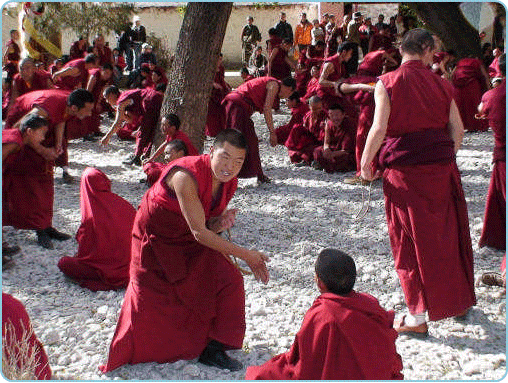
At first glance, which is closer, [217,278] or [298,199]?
[217,278]

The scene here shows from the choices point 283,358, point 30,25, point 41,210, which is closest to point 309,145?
point 41,210

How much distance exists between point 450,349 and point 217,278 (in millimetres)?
1232

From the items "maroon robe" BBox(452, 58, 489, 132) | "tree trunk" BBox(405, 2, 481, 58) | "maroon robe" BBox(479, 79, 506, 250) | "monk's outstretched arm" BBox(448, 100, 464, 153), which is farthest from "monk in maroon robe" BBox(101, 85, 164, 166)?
"tree trunk" BBox(405, 2, 481, 58)

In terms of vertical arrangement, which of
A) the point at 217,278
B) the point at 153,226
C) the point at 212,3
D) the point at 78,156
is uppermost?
the point at 212,3

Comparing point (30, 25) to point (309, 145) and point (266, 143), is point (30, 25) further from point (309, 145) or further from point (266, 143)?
point (309, 145)

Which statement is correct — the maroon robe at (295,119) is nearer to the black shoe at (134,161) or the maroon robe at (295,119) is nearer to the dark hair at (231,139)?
the black shoe at (134,161)

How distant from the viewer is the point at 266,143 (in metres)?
8.95

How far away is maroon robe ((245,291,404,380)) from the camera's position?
8.41 ft

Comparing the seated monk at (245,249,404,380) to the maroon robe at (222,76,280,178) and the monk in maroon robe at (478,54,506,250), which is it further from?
the maroon robe at (222,76,280,178)

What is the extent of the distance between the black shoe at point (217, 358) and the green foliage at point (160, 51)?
14.2 m

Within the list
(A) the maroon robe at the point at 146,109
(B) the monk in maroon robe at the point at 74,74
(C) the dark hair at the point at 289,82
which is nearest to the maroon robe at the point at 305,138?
(C) the dark hair at the point at 289,82

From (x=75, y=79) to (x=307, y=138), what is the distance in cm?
330

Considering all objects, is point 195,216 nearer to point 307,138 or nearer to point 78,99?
point 78,99

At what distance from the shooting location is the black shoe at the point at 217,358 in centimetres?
320
